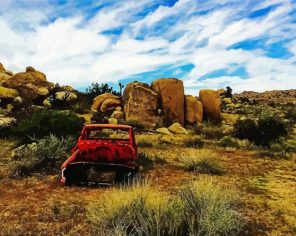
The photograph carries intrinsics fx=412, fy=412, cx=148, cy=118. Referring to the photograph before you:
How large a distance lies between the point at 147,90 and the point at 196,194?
2400 centimetres

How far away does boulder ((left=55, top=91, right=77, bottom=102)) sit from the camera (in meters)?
32.7

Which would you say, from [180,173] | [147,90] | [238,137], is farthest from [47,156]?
[147,90]

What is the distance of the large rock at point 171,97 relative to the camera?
101ft

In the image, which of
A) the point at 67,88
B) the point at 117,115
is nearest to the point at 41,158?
the point at 117,115

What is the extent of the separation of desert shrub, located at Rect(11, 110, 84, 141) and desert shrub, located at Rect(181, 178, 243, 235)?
33.6 ft

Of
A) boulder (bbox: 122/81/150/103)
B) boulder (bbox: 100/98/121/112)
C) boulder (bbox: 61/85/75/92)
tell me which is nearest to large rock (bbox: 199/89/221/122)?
boulder (bbox: 122/81/150/103)

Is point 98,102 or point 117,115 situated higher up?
point 98,102

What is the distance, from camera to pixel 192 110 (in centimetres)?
3247

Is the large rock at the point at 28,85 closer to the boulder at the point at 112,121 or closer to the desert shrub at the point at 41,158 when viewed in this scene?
the boulder at the point at 112,121

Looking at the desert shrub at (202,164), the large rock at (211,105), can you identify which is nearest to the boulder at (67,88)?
the large rock at (211,105)

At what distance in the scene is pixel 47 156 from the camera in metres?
12.7

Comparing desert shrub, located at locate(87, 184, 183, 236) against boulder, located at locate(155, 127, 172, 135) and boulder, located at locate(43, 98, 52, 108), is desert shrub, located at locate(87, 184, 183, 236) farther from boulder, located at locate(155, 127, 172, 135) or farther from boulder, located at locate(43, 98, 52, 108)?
boulder, located at locate(43, 98, 52, 108)

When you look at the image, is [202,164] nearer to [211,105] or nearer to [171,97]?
[171,97]

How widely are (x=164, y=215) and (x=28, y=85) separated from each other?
2948 cm
